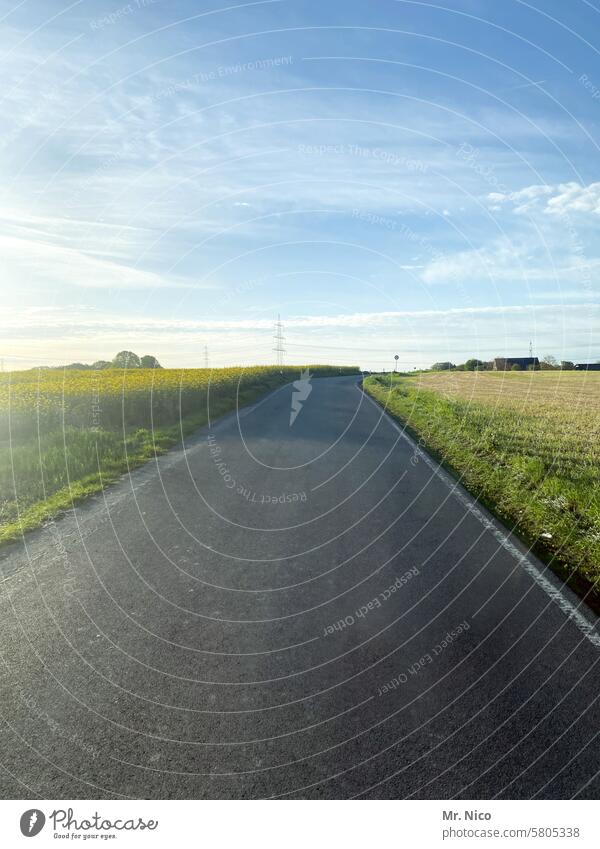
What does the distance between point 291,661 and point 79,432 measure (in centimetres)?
1237

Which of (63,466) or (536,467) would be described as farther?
(63,466)

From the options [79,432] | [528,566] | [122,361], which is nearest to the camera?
[528,566]

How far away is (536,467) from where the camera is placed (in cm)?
1053

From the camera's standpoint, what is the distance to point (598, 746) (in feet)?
11.1

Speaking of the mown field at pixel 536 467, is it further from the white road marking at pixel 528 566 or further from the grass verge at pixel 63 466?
the grass verge at pixel 63 466

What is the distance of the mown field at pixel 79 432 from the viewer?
9484 millimetres

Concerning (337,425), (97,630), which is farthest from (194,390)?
(97,630)

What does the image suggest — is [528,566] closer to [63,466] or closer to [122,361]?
[63,466]

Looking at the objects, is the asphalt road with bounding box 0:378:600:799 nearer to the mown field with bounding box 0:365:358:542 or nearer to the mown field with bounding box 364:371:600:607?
the mown field with bounding box 364:371:600:607

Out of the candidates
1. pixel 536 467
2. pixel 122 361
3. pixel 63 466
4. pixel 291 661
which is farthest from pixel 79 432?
pixel 122 361

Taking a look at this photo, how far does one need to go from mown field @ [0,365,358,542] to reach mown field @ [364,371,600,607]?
6.00 metres

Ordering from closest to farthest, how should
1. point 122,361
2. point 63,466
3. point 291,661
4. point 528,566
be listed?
point 291,661, point 528,566, point 63,466, point 122,361

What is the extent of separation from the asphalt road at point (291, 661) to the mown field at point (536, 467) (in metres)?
0.49

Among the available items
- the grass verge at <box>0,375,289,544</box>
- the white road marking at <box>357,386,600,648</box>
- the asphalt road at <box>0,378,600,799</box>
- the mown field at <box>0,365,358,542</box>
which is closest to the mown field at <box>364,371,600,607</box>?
the white road marking at <box>357,386,600,648</box>
